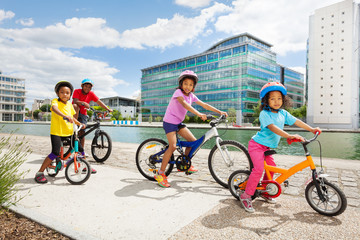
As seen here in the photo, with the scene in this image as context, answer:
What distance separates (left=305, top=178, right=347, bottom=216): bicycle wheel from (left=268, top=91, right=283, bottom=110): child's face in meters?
1.01

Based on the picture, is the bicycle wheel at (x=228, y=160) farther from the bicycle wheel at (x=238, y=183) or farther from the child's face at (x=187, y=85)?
the child's face at (x=187, y=85)

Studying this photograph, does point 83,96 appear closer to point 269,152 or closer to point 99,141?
point 99,141

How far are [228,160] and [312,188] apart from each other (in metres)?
1.26

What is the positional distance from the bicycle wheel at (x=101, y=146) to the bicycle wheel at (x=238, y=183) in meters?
3.74

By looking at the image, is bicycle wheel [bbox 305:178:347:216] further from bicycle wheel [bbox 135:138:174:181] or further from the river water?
bicycle wheel [bbox 135:138:174:181]

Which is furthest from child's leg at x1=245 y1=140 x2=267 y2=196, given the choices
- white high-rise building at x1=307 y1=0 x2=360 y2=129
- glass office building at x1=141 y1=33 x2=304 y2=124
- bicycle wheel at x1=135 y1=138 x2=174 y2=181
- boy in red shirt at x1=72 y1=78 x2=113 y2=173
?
white high-rise building at x1=307 y1=0 x2=360 y2=129

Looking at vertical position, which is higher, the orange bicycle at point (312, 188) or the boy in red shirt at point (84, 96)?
the boy in red shirt at point (84, 96)

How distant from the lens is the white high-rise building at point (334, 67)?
61.5 metres

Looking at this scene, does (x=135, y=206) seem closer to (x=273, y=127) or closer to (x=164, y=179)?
(x=164, y=179)

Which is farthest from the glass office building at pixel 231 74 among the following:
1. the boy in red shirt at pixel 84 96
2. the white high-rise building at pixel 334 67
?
the boy in red shirt at pixel 84 96

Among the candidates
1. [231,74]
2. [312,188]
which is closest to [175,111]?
[312,188]

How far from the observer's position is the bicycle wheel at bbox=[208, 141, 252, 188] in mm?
3608

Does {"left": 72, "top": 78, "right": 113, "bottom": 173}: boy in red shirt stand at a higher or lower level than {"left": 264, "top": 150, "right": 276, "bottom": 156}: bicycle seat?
higher

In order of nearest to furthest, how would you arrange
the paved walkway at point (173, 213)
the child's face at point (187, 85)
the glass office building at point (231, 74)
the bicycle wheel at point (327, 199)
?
the paved walkway at point (173, 213)
the bicycle wheel at point (327, 199)
the child's face at point (187, 85)
the glass office building at point (231, 74)
